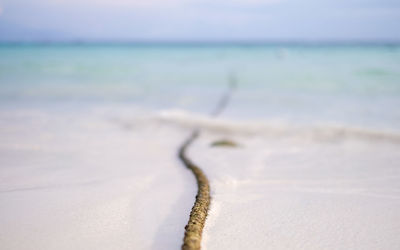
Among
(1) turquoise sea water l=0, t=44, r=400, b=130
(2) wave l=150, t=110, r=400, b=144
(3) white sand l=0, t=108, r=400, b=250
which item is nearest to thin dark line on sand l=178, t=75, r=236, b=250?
(3) white sand l=0, t=108, r=400, b=250

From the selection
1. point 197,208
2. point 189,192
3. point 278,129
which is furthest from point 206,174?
point 278,129

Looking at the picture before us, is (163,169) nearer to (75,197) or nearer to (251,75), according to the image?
(75,197)

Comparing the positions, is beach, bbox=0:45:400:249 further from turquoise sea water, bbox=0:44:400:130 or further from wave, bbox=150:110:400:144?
turquoise sea water, bbox=0:44:400:130

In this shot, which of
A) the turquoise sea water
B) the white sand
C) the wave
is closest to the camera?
the white sand

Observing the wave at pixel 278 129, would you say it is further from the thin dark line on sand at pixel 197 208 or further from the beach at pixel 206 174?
the thin dark line on sand at pixel 197 208

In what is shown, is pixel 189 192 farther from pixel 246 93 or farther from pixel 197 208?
pixel 246 93

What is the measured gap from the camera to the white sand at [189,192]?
249cm

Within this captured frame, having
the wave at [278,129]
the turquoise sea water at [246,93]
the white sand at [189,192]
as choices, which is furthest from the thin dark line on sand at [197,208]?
the turquoise sea water at [246,93]

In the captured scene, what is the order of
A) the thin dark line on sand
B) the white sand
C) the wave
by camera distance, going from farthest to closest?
the wave → the white sand → the thin dark line on sand

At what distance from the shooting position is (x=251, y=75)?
638 inches

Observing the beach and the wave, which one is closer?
the beach

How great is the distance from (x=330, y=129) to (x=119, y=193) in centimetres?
467

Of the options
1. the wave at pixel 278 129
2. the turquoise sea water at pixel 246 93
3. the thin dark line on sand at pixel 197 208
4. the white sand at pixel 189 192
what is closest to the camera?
the thin dark line on sand at pixel 197 208

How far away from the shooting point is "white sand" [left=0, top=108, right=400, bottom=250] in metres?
2.49
